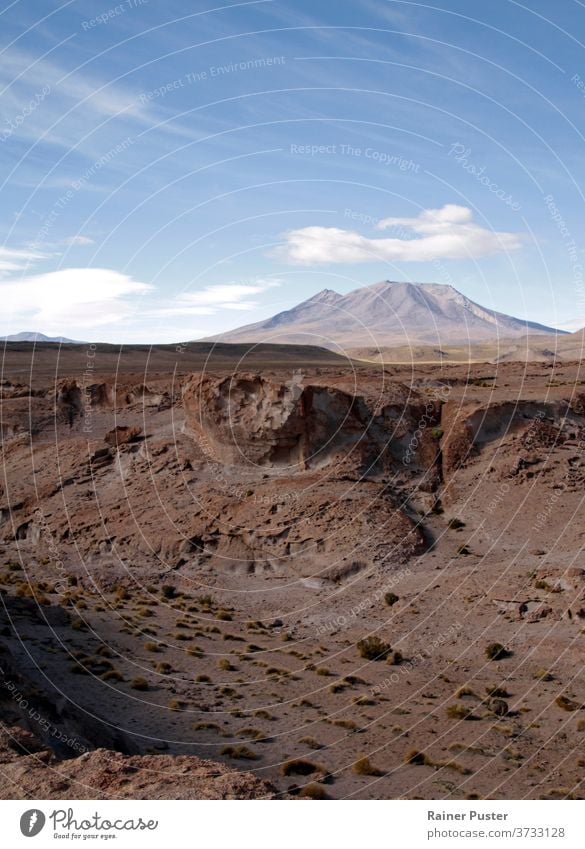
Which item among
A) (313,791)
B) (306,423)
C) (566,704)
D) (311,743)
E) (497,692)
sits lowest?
(311,743)

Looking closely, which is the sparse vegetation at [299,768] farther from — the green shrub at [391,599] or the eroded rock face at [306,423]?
the eroded rock face at [306,423]

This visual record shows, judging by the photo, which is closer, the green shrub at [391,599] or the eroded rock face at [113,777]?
the eroded rock face at [113,777]

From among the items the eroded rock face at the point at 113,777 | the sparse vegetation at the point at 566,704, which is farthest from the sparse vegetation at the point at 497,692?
the eroded rock face at the point at 113,777

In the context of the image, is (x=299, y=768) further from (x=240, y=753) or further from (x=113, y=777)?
(x=113, y=777)

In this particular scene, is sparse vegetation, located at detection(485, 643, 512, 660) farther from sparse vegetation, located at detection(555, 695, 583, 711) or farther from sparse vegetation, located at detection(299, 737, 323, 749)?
sparse vegetation, located at detection(299, 737, 323, 749)

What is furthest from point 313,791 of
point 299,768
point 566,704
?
point 566,704

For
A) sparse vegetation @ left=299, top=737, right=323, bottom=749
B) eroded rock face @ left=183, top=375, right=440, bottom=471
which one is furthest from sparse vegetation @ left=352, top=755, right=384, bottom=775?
eroded rock face @ left=183, top=375, right=440, bottom=471
